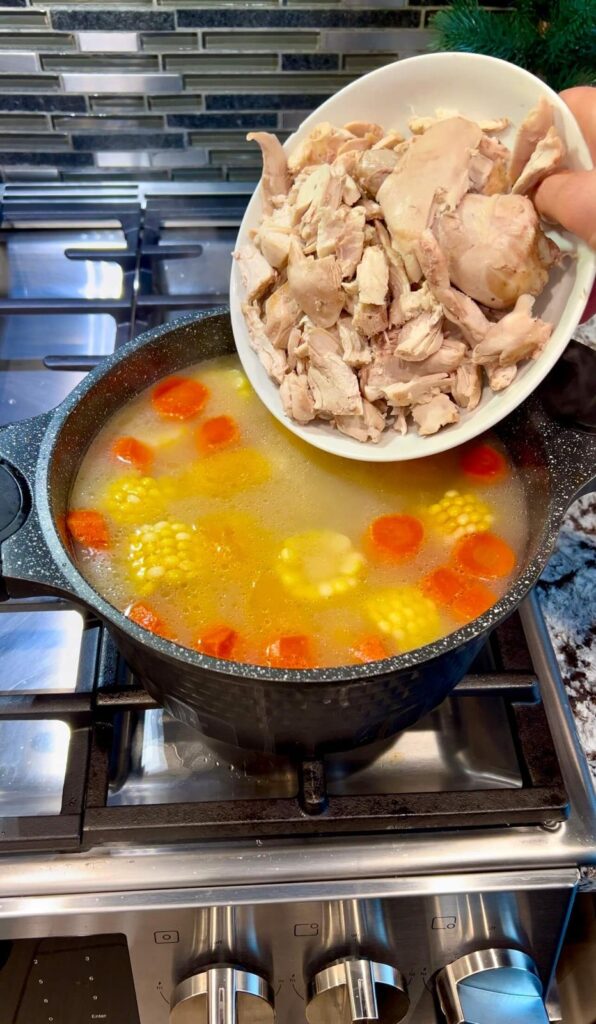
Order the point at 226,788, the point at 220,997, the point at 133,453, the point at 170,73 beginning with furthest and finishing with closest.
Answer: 1. the point at 170,73
2. the point at 133,453
3. the point at 226,788
4. the point at 220,997

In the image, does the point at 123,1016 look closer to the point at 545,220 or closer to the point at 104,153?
the point at 545,220

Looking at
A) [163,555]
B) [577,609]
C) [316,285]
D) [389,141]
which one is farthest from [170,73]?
[577,609]

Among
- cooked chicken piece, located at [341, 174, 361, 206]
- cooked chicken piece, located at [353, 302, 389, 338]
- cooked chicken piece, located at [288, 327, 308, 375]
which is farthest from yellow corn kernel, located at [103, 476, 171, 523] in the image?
cooked chicken piece, located at [341, 174, 361, 206]

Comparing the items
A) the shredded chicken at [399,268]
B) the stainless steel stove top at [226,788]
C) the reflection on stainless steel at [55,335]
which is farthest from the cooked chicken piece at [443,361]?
the reflection on stainless steel at [55,335]

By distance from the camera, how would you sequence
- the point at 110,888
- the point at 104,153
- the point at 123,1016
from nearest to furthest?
the point at 110,888 → the point at 123,1016 → the point at 104,153

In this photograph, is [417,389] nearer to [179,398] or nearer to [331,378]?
[331,378]

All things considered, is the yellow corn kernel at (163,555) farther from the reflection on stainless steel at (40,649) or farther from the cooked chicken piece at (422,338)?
the cooked chicken piece at (422,338)

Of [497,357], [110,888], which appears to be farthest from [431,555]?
[110,888]
